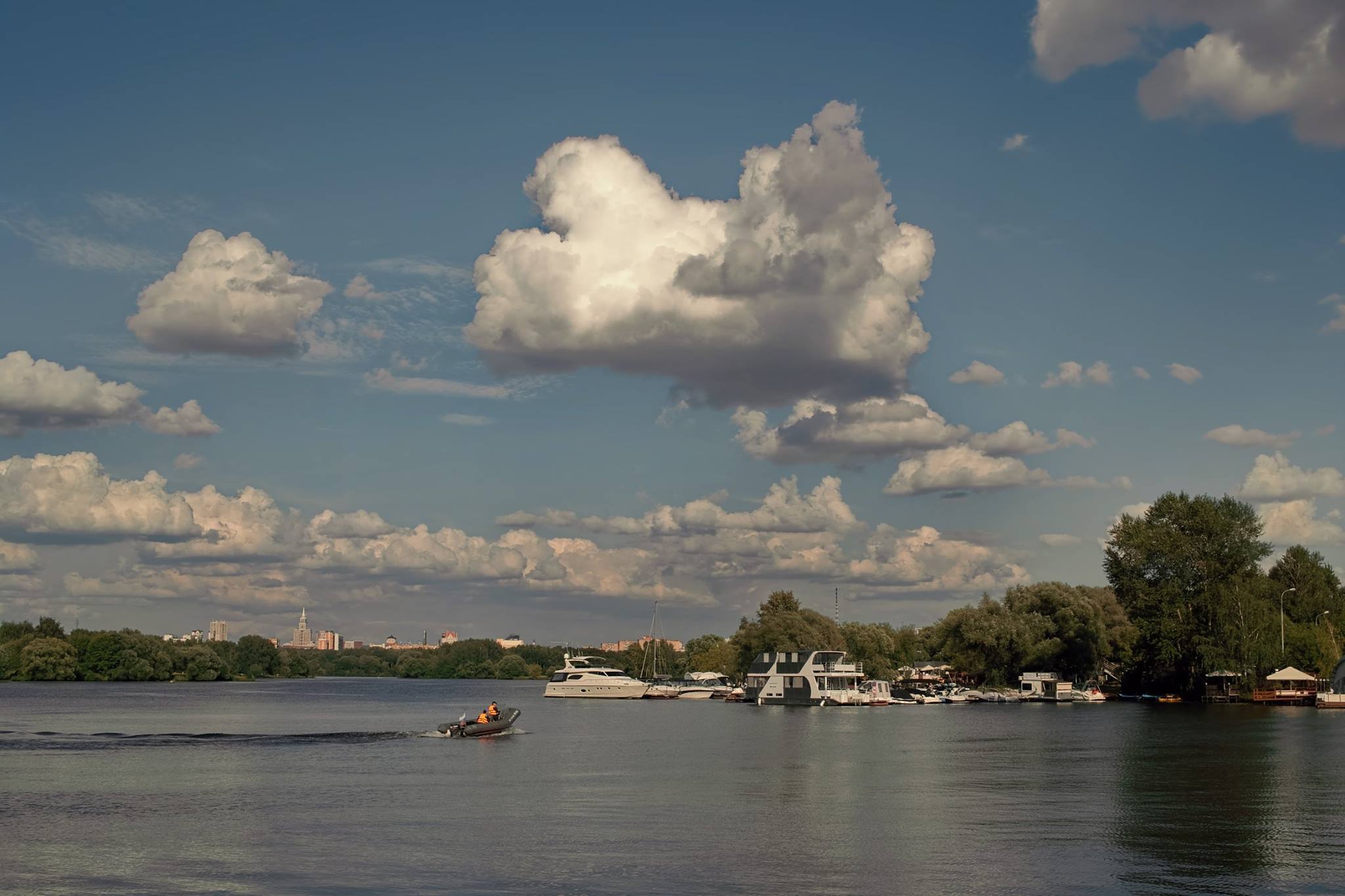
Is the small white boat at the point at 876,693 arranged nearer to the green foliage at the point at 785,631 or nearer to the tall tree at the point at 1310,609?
the green foliage at the point at 785,631

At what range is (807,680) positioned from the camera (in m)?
148

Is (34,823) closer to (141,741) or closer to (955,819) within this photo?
(955,819)

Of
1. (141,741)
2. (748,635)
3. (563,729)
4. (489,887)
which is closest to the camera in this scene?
(489,887)

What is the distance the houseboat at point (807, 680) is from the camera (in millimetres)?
146750

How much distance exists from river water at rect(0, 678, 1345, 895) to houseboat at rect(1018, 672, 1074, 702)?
6625 centimetres

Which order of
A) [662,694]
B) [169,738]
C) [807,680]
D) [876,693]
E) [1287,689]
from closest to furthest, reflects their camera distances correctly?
[169,738]
[1287,689]
[807,680]
[876,693]
[662,694]

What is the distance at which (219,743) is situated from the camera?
8444cm

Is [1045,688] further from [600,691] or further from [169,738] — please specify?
[169,738]

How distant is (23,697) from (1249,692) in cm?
16026

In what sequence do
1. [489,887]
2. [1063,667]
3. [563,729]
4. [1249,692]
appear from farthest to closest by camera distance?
[1063,667] < [1249,692] < [563,729] < [489,887]

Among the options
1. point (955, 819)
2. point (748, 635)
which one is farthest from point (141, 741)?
point (748, 635)

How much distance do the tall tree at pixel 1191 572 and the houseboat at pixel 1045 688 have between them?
14.3 metres

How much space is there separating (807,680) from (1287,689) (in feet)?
184

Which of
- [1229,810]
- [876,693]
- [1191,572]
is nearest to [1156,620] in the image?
[1191,572]
